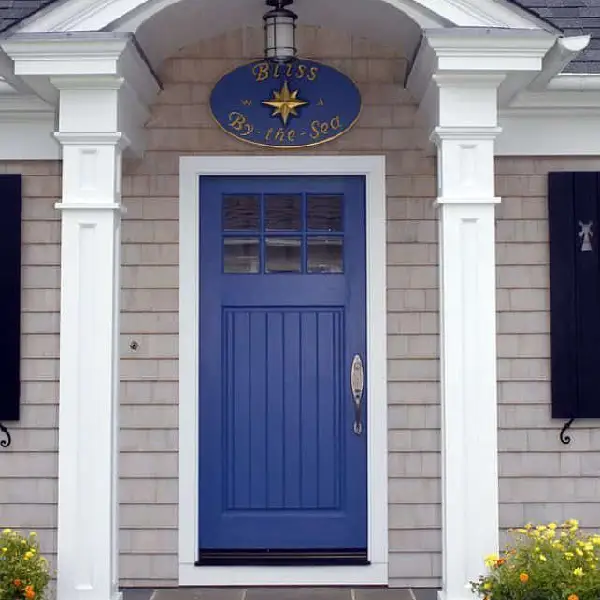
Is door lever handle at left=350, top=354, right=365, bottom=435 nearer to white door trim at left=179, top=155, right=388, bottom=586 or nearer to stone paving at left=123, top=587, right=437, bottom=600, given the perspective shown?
white door trim at left=179, top=155, right=388, bottom=586

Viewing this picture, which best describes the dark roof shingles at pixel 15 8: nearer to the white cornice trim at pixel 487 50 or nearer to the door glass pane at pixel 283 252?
the door glass pane at pixel 283 252

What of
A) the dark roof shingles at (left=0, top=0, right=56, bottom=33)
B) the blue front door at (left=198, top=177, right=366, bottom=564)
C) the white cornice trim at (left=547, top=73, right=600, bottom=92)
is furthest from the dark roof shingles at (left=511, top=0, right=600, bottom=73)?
the dark roof shingles at (left=0, top=0, right=56, bottom=33)

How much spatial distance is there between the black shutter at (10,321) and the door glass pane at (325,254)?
153 centimetres

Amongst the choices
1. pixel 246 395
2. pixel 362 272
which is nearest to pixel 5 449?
pixel 246 395

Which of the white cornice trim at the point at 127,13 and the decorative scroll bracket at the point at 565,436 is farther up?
the white cornice trim at the point at 127,13

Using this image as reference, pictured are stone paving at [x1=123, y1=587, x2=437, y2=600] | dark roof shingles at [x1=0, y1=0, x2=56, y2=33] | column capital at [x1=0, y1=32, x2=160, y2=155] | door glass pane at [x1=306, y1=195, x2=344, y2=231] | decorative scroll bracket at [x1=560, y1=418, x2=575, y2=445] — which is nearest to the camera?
column capital at [x1=0, y1=32, x2=160, y2=155]

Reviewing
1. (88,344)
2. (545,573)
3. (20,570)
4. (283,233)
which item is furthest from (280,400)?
(545,573)

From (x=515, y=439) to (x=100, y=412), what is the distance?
2.17 m

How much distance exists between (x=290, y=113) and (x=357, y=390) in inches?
59.6

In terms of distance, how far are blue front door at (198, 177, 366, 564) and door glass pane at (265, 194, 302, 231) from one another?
0.15m

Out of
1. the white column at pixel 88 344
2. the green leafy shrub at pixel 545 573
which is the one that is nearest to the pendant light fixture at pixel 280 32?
the white column at pixel 88 344

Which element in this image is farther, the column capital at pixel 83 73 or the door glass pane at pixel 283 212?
the door glass pane at pixel 283 212

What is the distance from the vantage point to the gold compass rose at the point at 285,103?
5531 mm

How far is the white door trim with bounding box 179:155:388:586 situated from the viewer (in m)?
5.48
